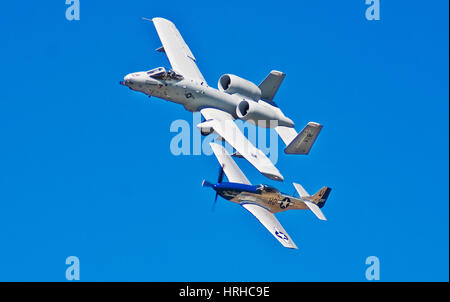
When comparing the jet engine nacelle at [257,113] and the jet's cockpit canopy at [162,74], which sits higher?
the jet's cockpit canopy at [162,74]

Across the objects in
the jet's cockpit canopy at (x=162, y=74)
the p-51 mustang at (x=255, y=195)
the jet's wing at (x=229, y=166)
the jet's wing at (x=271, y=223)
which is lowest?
the jet's wing at (x=271, y=223)

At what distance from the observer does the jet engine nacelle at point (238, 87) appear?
58.9 meters

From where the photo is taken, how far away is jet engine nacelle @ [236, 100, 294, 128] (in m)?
58.2

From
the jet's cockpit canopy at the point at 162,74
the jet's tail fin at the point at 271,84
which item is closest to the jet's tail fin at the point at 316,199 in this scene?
the jet's tail fin at the point at 271,84

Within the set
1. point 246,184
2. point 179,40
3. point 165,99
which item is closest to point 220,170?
point 246,184

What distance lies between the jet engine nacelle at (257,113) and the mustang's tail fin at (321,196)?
488cm

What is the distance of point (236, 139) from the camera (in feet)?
182

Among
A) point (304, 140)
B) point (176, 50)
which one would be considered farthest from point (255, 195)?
point (176, 50)

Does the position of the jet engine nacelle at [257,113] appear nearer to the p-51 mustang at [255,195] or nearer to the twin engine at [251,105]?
the twin engine at [251,105]

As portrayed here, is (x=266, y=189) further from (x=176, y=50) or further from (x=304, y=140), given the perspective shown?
(x=176, y=50)

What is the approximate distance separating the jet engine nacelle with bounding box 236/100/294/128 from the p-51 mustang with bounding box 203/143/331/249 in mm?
2738

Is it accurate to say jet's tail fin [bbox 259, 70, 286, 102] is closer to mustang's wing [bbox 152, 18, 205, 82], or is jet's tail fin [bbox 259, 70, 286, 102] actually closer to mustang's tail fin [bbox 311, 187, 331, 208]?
mustang's wing [bbox 152, 18, 205, 82]

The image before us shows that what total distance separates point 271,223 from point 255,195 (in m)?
2.38

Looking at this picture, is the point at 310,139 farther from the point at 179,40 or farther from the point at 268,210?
the point at 179,40
